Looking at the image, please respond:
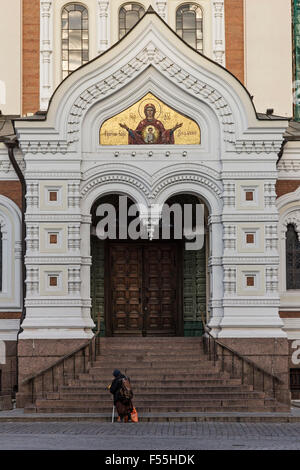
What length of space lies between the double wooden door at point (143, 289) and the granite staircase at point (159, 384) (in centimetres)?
236

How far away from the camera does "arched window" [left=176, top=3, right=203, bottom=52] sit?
2573cm

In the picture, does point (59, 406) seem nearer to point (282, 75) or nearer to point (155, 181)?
point (155, 181)

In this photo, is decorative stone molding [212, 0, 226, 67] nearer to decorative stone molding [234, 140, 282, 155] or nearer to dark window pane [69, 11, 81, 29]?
dark window pane [69, 11, 81, 29]

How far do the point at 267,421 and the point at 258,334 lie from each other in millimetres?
2747

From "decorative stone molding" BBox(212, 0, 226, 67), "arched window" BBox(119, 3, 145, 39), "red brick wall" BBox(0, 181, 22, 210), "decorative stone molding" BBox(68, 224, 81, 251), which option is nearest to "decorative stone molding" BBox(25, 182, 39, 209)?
"decorative stone molding" BBox(68, 224, 81, 251)

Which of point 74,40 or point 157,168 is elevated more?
point 74,40

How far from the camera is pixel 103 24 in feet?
84.2

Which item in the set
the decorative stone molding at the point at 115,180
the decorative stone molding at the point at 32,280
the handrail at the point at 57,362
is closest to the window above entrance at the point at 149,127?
the decorative stone molding at the point at 115,180

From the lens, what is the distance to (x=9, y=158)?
72.8 feet

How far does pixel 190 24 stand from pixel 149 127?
5.57 m

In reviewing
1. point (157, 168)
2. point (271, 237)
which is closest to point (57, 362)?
point (157, 168)

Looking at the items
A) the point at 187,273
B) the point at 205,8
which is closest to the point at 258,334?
the point at 187,273

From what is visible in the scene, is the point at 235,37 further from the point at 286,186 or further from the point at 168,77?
the point at 286,186

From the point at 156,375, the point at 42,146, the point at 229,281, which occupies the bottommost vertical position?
the point at 156,375
